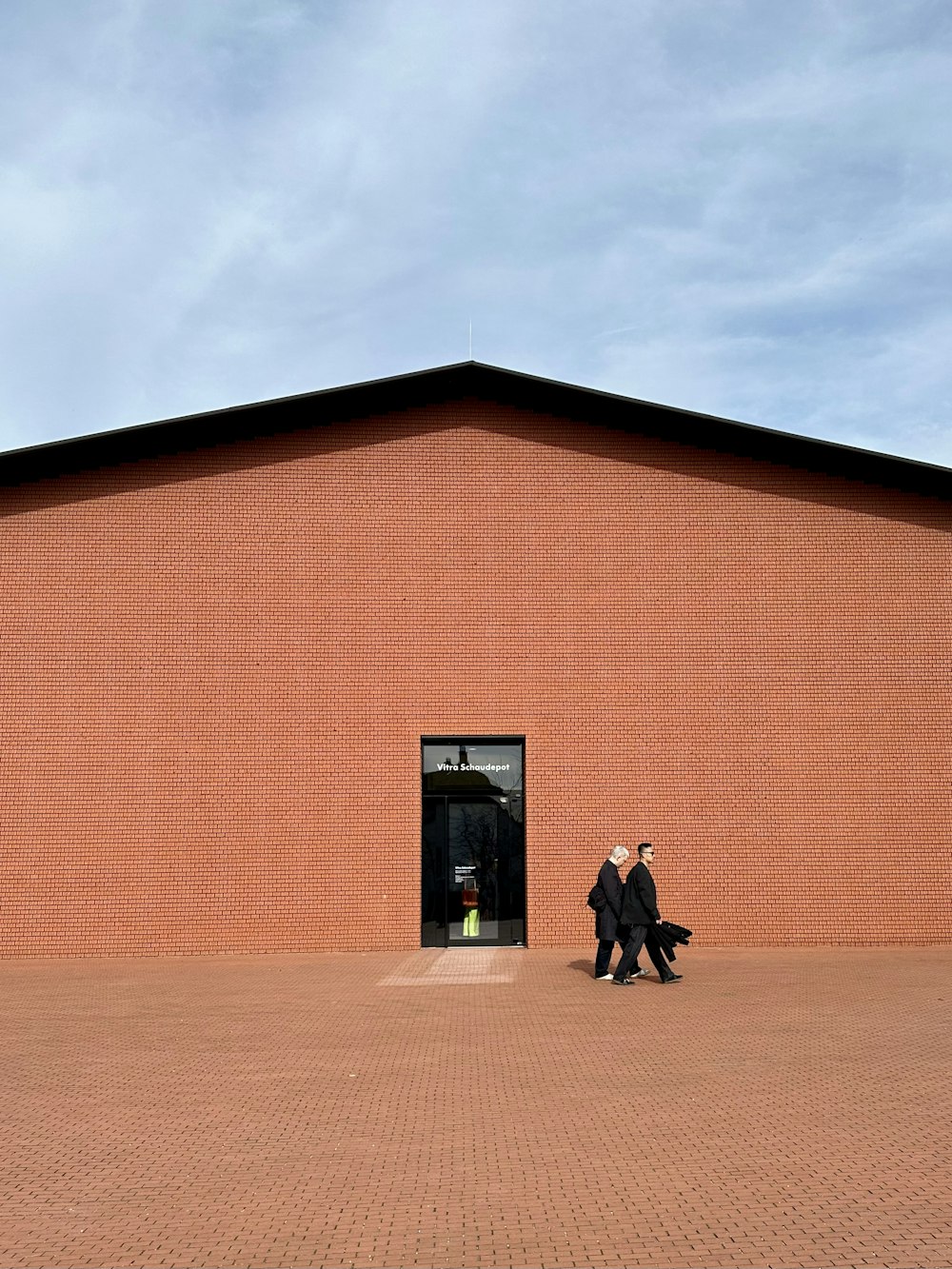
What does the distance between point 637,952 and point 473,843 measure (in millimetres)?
4761

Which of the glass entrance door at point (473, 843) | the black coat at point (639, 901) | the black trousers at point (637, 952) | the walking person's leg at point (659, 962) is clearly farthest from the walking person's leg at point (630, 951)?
the glass entrance door at point (473, 843)

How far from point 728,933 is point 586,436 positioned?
7.97 meters

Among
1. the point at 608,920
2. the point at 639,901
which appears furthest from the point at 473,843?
the point at 639,901

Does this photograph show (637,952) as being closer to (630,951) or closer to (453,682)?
(630,951)

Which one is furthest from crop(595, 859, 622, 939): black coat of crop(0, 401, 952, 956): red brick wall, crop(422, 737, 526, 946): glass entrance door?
crop(422, 737, 526, 946): glass entrance door

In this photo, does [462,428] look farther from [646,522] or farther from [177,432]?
[177,432]

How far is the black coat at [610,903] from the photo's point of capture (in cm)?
1413

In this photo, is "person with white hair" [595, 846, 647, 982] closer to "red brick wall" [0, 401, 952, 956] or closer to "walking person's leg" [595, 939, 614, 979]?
"walking person's leg" [595, 939, 614, 979]

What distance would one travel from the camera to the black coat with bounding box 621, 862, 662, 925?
13773mm

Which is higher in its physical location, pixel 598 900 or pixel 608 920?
pixel 598 900

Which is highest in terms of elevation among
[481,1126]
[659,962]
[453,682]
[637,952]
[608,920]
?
[453,682]

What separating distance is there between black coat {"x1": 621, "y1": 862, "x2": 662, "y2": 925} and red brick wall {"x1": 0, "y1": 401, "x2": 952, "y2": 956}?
4107mm

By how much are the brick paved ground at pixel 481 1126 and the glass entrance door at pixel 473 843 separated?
13.9 feet

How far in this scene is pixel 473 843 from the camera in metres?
18.3
